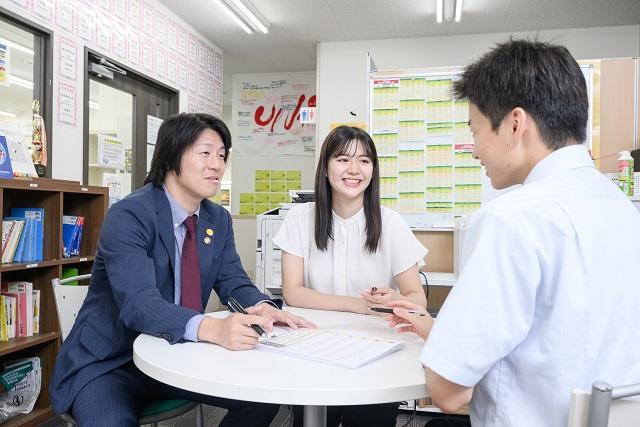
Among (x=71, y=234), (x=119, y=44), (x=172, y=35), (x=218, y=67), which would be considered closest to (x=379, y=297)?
(x=71, y=234)

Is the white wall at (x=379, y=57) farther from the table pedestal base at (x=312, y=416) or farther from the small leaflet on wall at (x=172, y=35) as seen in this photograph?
the table pedestal base at (x=312, y=416)

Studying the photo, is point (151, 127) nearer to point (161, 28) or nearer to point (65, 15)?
point (161, 28)

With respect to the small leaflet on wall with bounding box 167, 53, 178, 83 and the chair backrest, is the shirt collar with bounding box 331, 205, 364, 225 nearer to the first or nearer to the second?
the chair backrest

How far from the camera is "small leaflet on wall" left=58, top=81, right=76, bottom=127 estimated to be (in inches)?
134

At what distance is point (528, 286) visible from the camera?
718mm

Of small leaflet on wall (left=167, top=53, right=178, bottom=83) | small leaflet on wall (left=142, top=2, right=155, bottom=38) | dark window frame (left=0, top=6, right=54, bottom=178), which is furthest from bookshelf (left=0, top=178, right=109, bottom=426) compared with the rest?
small leaflet on wall (left=167, top=53, right=178, bottom=83)

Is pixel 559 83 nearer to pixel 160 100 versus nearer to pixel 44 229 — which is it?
pixel 44 229

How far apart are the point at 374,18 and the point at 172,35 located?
6.89 feet

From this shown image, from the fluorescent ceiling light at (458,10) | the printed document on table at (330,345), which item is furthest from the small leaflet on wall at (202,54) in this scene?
the printed document on table at (330,345)

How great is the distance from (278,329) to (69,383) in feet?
2.00

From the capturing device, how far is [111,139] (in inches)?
162

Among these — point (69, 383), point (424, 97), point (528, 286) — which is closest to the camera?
point (528, 286)

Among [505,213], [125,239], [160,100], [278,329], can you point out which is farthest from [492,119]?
[160,100]

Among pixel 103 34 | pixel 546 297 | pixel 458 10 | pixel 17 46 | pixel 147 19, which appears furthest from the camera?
pixel 458 10
